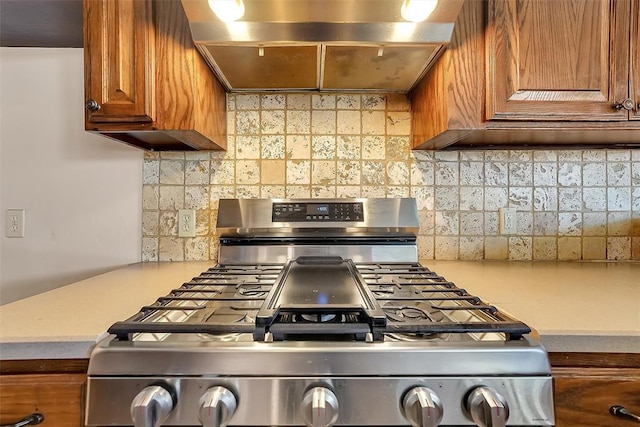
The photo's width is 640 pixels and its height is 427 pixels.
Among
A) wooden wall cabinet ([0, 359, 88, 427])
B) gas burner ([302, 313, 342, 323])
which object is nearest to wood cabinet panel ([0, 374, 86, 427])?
wooden wall cabinet ([0, 359, 88, 427])

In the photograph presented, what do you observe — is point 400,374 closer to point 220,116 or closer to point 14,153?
point 220,116

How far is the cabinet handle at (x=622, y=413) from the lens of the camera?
0.60m

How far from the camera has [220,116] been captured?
4.21 ft

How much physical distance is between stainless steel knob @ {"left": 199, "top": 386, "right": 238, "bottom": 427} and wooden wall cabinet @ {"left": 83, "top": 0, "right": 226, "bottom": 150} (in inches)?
30.1

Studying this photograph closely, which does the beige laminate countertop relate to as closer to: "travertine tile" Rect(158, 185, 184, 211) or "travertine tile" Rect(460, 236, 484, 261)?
"travertine tile" Rect(460, 236, 484, 261)

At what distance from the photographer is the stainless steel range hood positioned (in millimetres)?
899

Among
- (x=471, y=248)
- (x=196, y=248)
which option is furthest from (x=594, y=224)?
(x=196, y=248)

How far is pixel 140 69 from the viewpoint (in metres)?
0.99

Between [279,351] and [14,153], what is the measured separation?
1.44 meters

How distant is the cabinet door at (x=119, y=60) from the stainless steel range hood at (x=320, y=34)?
170mm

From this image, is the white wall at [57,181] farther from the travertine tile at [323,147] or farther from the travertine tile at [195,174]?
the travertine tile at [323,147]

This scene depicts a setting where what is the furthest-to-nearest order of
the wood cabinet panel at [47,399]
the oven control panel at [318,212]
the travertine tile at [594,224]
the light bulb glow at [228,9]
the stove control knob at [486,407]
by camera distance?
the travertine tile at [594,224], the oven control panel at [318,212], the light bulb glow at [228,9], the wood cabinet panel at [47,399], the stove control knob at [486,407]

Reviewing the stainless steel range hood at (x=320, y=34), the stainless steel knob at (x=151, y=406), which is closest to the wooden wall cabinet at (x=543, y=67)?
the stainless steel range hood at (x=320, y=34)

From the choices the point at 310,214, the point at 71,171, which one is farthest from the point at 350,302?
the point at 71,171
